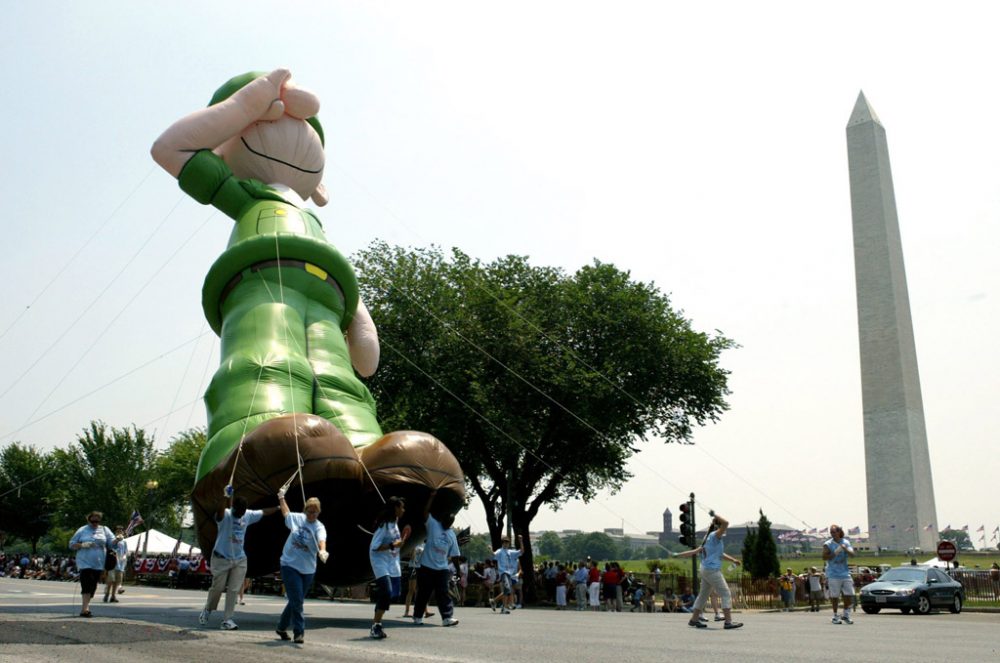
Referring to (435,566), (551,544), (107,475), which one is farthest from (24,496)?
(551,544)

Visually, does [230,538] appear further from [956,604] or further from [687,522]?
[956,604]

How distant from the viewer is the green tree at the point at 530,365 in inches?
1188

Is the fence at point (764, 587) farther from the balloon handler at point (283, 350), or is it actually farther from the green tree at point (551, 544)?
the green tree at point (551, 544)

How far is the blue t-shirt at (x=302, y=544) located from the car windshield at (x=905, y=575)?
58.9 feet

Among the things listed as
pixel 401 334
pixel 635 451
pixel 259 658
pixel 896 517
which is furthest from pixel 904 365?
Result: pixel 259 658

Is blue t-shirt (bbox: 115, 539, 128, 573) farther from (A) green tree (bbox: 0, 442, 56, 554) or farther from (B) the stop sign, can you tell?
(A) green tree (bbox: 0, 442, 56, 554)

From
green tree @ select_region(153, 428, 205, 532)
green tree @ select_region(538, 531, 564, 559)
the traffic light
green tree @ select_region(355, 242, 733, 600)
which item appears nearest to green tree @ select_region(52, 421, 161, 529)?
green tree @ select_region(153, 428, 205, 532)

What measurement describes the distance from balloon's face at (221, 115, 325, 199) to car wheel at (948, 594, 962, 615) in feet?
62.2

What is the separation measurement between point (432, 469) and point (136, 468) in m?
45.2

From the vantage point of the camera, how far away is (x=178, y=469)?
2083 inches

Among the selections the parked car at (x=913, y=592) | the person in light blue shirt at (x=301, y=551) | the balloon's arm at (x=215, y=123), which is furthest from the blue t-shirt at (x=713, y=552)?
the parked car at (x=913, y=592)

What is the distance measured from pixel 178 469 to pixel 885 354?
39.1m

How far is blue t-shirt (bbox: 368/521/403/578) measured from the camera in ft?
34.5

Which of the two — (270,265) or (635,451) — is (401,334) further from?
(270,265)
